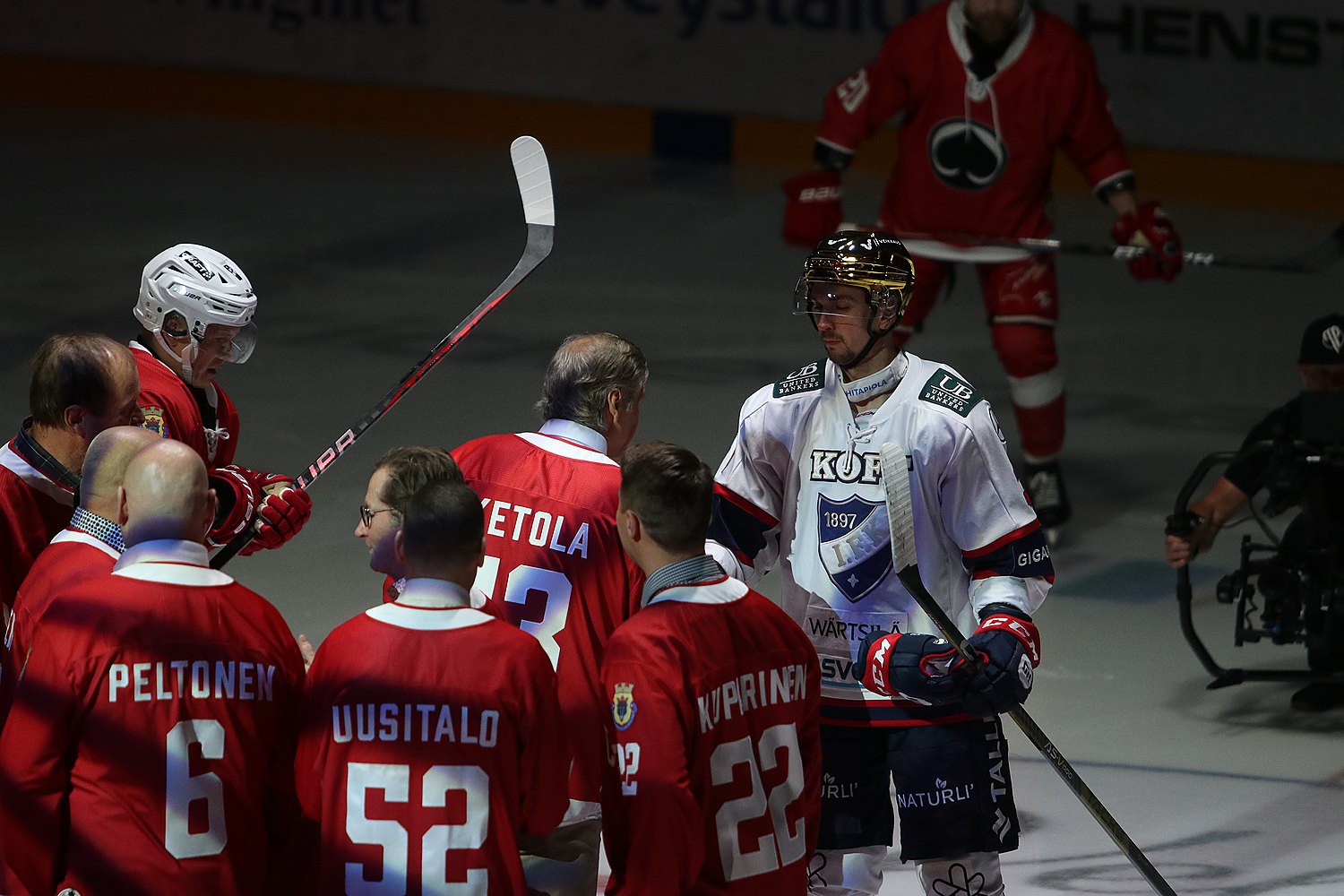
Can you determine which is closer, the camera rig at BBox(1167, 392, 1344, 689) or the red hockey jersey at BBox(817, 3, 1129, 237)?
the camera rig at BBox(1167, 392, 1344, 689)

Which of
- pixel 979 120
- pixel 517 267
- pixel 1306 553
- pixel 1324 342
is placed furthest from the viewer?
pixel 979 120

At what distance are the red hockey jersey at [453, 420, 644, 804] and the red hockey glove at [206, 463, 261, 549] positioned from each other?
765 mm

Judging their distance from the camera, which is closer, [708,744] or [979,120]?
[708,744]

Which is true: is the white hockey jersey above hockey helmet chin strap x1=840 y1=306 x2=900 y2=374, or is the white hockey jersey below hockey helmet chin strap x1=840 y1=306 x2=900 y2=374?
below

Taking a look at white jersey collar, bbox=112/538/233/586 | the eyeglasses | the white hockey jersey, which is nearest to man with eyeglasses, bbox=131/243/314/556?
the eyeglasses

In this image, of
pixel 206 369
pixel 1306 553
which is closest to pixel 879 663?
pixel 206 369

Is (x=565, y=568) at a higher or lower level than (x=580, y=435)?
lower

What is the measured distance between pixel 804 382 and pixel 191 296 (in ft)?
4.33

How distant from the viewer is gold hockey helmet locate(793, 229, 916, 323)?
3.56 m

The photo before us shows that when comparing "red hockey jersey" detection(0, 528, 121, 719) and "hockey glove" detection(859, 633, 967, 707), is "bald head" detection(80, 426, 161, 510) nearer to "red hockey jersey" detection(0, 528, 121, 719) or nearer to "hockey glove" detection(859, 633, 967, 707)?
"red hockey jersey" detection(0, 528, 121, 719)

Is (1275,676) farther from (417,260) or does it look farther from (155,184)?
(155,184)

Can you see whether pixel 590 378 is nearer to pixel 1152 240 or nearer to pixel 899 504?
pixel 899 504

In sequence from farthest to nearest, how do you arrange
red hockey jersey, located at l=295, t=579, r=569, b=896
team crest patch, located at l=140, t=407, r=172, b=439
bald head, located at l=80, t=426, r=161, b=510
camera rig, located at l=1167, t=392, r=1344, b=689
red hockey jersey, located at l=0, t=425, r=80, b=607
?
1. camera rig, located at l=1167, t=392, r=1344, b=689
2. team crest patch, located at l=140, t=407, r=172, b=439
3. red hockey jersey, located at l=0, t=425, r=80, b=607
4. bald head, located at l=80, t=426, r=161, b=510
5. red hockey jersey, located at l=295, t=579, r=569, b=896

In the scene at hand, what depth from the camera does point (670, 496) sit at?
294 centimetres
